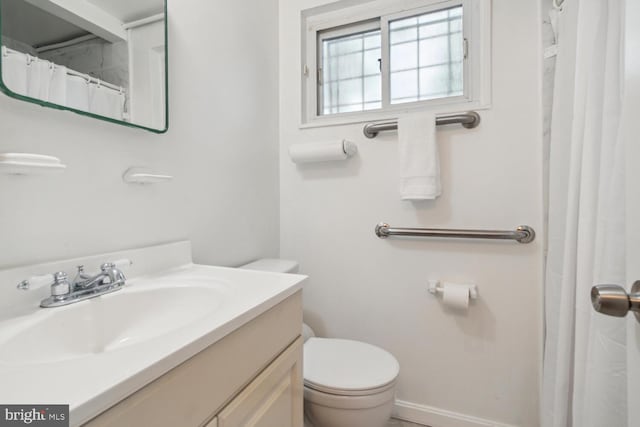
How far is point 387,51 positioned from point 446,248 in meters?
1.06

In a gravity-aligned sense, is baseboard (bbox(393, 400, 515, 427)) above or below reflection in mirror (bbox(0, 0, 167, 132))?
below

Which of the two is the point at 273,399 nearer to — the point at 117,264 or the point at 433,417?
the point at 117,264

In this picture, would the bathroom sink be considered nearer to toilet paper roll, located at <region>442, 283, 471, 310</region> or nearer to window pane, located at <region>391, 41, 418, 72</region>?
toilet paper roll, located at <region>442, 283, 471, 310</region>

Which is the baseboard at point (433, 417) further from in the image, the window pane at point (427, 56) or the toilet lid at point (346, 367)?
the window pane at point (427, 56)

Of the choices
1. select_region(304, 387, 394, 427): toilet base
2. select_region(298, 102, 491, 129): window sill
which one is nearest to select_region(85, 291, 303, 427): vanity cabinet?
select_region(304, 387, 394, 427): toilet base

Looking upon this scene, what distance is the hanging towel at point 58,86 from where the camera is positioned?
0.68 metres

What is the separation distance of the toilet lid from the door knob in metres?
0.83

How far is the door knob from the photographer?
378 mm

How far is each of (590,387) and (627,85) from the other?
58 centimetres

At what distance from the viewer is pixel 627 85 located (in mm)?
443

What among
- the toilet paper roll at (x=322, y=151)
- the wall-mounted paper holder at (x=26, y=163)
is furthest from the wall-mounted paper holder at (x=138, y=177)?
the toilet paper roll at (x=322, y=151)

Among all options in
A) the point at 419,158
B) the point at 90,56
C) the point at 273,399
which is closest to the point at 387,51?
the point at 419,158

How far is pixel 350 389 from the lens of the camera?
104 cm

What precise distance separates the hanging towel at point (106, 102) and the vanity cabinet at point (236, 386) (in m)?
0.68
